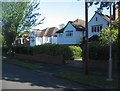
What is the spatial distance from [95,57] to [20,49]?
18.8m

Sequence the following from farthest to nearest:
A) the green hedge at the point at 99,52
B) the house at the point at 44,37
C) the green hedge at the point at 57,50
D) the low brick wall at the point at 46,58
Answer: the house at the point at 44,37 → the green hedge at the point at 57,50 → the low brick wall at the point at 46,58 → the green hedge at the point at 99,52

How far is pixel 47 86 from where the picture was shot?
1480 centimetres

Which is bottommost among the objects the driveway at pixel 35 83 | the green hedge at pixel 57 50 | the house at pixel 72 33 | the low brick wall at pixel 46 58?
the driveway at pixel 35 83

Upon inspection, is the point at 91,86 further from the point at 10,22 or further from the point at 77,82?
the point at 10,22

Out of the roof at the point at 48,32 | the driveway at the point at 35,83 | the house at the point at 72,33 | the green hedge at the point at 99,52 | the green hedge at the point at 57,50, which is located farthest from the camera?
the roof at the point at 48,32

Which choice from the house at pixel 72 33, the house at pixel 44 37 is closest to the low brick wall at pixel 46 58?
the house at pixel 72 33

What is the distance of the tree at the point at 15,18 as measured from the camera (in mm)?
42094

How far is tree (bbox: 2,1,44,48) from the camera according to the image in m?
42.1

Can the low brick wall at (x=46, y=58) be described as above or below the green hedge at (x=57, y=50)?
below

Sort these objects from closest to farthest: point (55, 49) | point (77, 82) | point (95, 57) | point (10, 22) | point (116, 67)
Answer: point (77, 82) → point (116, 67) → point (95, 57) → point (55, 49) → point (10, 22)

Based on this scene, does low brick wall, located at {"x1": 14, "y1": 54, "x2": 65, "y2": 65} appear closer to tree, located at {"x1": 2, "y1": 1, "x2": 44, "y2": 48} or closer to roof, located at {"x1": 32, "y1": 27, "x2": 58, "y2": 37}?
tree, located at {"x1": 2, "y1": 1, "x2": 44, "y2": 48}

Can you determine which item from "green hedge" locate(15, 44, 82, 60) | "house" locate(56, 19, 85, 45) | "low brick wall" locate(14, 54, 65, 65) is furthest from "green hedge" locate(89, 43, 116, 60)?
"house" locate(56, 19, 85, 45)

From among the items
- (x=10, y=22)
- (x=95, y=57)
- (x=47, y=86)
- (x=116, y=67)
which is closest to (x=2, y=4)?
(x=10, y=22)

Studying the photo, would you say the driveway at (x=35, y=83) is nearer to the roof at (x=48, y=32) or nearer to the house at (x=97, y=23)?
the house at (x=97, y=23)
